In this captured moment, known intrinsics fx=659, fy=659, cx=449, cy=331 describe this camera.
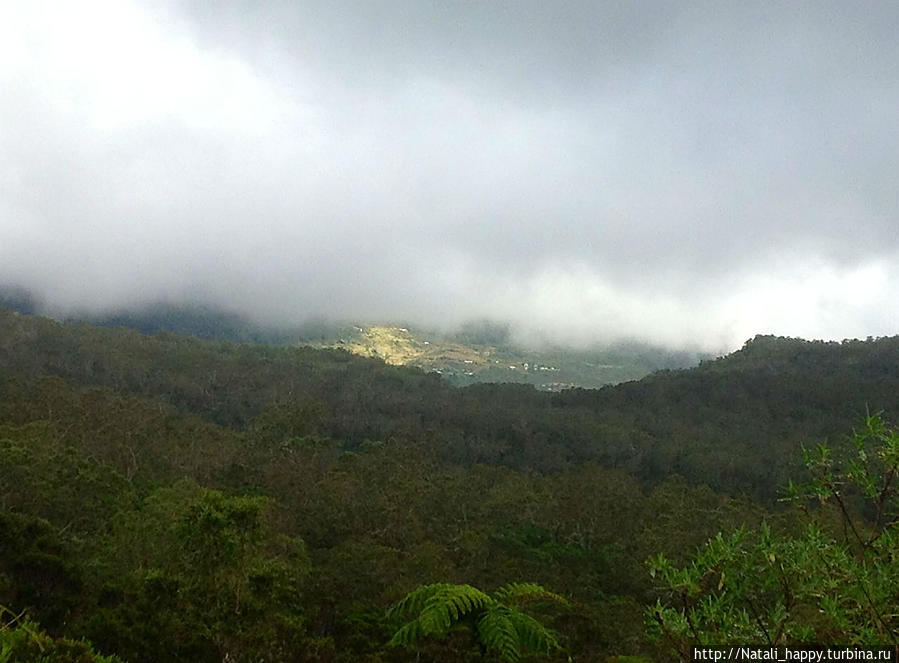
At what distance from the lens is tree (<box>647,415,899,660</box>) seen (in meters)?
3.28

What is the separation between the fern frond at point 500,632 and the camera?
664 cm

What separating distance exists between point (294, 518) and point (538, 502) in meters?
20.0

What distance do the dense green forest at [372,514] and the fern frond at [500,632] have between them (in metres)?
0.12

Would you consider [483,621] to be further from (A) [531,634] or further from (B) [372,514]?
(B) [372,514]

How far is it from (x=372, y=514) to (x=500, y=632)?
3087 centimetres

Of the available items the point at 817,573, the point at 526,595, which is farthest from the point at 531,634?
the point at 817,573

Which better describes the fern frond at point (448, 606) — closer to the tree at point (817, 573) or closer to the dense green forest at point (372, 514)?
the dense green forest at point (372, 514)

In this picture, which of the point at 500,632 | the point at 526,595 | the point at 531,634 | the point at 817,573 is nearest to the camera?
the point at 817,573

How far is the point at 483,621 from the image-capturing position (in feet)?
23.6

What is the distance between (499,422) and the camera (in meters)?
95.8

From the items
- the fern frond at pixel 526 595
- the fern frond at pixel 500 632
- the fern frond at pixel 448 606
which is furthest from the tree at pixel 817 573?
the fern frond at pixel 526 595

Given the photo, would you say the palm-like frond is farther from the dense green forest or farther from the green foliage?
the green foliage

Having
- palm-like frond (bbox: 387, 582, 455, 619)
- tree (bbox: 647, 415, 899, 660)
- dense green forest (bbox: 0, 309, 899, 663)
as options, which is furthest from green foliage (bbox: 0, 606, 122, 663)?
palm-like frond (bbox: 387, 582, 455, 619)

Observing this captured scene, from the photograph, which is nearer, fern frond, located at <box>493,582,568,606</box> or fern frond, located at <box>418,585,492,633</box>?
fern frond, located at <box>418,585,492,633</box>
